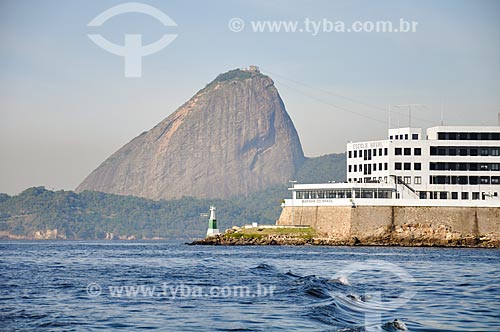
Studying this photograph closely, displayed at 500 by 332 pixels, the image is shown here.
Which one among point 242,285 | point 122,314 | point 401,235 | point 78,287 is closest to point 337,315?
point 122,314

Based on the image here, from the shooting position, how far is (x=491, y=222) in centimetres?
12081

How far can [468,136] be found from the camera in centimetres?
13150

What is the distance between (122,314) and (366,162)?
327ft

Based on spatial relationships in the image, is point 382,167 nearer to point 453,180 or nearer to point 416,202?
point 453,180

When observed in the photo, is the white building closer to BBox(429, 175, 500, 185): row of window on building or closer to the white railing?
BBox(429, 175, 500, 185): row of window on building

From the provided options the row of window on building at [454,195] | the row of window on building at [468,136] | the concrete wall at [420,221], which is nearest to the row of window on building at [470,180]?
the row of window on building at [454,195]

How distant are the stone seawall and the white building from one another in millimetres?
5426

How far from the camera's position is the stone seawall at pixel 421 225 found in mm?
120500

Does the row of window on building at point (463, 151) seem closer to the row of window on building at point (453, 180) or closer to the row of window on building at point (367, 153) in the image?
the row of window on building at point (453, 180)

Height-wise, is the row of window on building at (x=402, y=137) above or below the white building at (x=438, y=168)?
above

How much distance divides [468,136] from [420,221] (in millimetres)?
17387

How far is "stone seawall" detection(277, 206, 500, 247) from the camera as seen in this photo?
120500mm

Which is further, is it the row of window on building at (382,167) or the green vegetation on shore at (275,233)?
the row of window on building at (382,167)

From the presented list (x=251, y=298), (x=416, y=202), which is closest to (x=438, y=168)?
(x=416, y=202)
